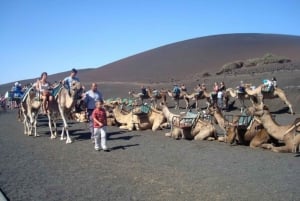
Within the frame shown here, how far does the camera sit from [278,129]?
40.7 feet

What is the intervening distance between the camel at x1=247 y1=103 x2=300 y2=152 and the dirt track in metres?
0.38

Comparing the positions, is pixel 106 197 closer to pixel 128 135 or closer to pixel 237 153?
pixel 237 153

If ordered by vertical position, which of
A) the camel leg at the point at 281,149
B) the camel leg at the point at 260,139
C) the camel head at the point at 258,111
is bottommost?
the camel leg at the point at 281,149

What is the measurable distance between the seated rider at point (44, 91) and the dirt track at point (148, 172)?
7.14 ft

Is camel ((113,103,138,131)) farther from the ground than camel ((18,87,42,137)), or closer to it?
closer to it

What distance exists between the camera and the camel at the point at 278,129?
38.8 feet

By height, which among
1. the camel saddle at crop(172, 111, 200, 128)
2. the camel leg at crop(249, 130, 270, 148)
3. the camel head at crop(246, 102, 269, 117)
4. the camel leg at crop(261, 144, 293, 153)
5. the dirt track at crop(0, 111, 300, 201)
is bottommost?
the dirt track at crop(0, 111, 300, 201)

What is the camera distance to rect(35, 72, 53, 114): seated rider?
1625 cm

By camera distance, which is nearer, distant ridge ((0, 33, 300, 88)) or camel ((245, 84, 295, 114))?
camel ((245, 84, 295, 114))

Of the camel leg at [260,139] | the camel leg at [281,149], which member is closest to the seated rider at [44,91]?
the camel leg at [260,139]

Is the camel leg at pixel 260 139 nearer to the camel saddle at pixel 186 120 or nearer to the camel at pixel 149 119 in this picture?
the camel saddle at pixel 186 120

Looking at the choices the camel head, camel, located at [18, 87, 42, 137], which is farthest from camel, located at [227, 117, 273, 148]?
camel, located at [18, 87, 42, 137]

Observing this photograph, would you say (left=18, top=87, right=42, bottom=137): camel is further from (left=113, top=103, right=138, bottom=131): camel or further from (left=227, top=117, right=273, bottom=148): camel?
(left=227, top=117, right=273, bottom=148): camel

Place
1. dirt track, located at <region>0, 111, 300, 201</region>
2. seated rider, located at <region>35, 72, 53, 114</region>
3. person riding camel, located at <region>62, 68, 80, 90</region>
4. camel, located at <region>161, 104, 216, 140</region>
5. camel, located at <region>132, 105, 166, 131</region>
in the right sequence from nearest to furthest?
dirt track, located at <region>0, 111, 300, 201</region>
camel, located at <region>161, 104, 216, 140</region>
person riding camel, located at <region>62, 68, 80, 90</region>
seated rider, located at <region>35, 72, 53, 114</region>
camel, located at <region>132, 105, 166, 131</region>
